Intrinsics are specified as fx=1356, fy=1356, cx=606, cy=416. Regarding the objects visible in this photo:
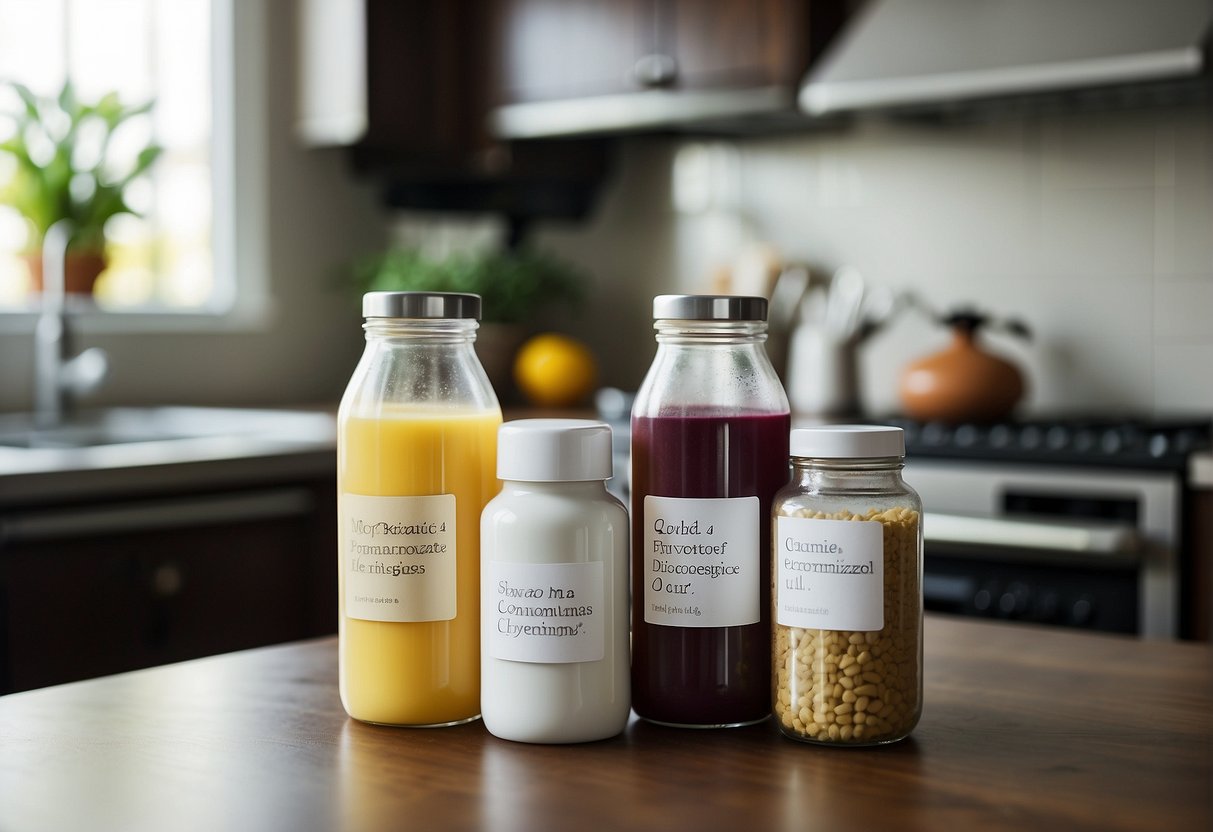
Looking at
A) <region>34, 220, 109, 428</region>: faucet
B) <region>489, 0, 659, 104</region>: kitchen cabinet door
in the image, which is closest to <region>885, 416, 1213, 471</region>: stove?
<region>489, 0, 659, 104</region>: kitchen cabinet door

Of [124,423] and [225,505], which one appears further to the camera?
[124,423]

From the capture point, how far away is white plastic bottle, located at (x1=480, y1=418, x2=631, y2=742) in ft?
2.37

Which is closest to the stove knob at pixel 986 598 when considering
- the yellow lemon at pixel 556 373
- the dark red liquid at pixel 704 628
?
the yellow lemon at pixel 556 373

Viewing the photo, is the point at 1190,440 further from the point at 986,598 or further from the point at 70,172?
the point at 70,172

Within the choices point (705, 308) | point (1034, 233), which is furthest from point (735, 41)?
point (705, 308)

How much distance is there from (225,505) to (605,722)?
1.57m

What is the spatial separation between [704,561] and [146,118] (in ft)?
8.40

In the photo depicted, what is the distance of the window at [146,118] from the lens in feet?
9.25

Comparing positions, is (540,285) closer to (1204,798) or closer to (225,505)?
(225,505)

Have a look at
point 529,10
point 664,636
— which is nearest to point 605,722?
point 664,636

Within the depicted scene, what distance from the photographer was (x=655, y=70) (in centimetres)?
277

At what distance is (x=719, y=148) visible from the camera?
10.4 feet

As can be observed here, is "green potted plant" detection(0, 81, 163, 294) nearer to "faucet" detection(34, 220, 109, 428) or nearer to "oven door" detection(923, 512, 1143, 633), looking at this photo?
"faucet" detection(34, 220, 109, 428)

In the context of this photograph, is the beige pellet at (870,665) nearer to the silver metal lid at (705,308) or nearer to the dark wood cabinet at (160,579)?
the silver metal lid at (705,308)
